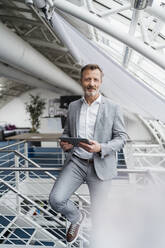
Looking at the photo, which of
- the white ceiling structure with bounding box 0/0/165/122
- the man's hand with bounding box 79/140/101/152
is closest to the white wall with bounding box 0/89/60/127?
the white ceiling structure with bounding box 0/0/165/122

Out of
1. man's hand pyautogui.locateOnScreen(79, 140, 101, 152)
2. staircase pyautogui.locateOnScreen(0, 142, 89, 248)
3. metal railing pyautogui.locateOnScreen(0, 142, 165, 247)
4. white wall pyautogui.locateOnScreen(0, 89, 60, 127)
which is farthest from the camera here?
white wall pyautogui.locateOnScreen(0, 89, 60, 127)

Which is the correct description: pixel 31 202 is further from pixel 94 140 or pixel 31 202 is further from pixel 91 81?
pixel 91 81

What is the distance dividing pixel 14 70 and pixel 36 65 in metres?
1.15

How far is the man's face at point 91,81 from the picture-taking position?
0.72 meters

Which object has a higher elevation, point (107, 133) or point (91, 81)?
point (91, 81)

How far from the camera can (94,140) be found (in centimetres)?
73

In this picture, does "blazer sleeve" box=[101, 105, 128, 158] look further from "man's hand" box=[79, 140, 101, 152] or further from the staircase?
the staircase

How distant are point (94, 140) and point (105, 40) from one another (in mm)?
1858

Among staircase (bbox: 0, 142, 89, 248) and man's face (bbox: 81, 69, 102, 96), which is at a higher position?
man's face (bbox: 81, 69, 102, 96)

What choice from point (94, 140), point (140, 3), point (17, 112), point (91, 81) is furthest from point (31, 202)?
point (17, 112)

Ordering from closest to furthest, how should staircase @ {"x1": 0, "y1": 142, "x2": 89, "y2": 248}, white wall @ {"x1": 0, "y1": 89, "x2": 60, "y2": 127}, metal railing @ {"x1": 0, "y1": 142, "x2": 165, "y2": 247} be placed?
metal railing @ {"x1": 0, "y1": 142, "x2": 165, "y2": 247} → staircase @ {"x1": 0, "y1": 142, "x2": 89, "y2": 248} → white wall @ {"x1": 0, "y1": 89, "x2": 60, "y2": 127}

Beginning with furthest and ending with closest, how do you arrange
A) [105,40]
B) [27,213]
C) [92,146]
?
[105,40] < [27,213] < [92,146]

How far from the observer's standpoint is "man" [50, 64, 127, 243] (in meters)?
0.72

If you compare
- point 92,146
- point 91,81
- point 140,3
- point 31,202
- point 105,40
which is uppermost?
point 105,40
